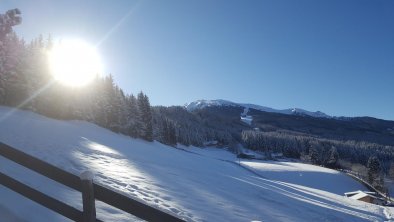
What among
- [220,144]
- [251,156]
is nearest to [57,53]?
[251,156]

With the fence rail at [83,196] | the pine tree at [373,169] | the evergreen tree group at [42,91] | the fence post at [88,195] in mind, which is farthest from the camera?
the pine tree at [373,169]

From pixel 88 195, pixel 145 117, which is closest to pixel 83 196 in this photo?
pixel 88 195

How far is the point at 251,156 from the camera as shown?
134875 millimetres

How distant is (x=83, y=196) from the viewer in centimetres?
491

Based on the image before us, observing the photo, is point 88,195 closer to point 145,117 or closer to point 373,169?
point 145,117

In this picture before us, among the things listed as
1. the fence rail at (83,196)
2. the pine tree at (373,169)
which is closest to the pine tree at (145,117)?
the pine tree at (373,169)

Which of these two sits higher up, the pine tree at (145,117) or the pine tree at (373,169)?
the pine tree at (145,117)

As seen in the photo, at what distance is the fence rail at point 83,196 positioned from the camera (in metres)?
4.34

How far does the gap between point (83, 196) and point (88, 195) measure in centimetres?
11

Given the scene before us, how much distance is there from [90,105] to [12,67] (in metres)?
16.8

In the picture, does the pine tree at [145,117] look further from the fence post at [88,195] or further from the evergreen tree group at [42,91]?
the fence post at [88,195]

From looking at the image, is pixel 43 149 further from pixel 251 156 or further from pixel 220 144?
pixel 220 144

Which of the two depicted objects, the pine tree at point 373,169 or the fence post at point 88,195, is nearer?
the fence post at point 88,195

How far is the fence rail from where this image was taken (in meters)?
4.34
